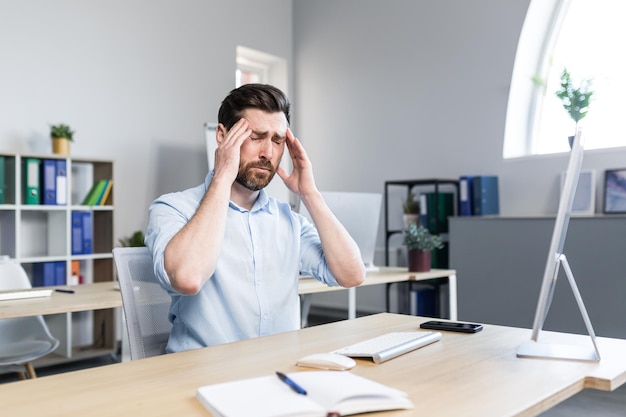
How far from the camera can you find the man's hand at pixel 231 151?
164 cm

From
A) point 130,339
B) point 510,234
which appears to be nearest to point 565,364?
point 130,339

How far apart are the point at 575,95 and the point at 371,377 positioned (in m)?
3.73

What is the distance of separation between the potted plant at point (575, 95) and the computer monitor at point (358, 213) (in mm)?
1818

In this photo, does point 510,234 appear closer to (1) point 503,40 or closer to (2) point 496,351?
(1) point 503,40

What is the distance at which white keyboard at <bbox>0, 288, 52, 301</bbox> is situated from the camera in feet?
8.20

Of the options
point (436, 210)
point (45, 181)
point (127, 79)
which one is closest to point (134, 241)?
point (45, 181)

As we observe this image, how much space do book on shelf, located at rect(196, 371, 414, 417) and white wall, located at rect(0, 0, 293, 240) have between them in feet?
12.7

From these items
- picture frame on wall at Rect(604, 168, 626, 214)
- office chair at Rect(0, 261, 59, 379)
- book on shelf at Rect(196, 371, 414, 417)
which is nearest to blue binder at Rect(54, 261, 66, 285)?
office chair at Rect(0, 261, 59, 379)

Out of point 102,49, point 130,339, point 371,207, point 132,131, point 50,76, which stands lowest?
point 130,339

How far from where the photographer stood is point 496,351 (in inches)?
54.6

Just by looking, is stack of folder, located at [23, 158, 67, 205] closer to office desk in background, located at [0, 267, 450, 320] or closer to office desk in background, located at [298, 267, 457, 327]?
office desk in background, located at [0, 267, 450, 320]

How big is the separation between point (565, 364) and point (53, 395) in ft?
3.38

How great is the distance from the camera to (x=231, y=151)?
5.45ft

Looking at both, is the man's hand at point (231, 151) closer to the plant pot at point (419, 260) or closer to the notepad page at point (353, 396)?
the notepad page at point (353, 396)
